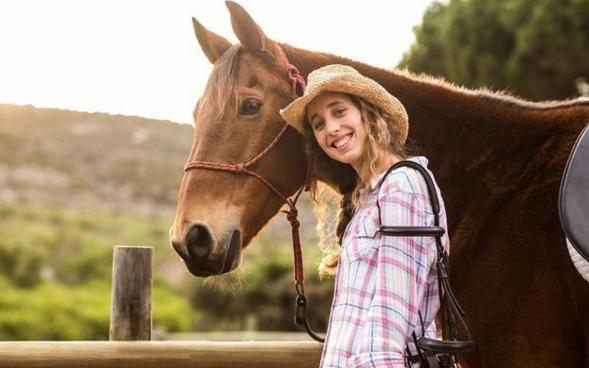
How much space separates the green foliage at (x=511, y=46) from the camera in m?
18.3

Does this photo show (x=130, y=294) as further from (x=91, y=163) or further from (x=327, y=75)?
(x=91, y=163)

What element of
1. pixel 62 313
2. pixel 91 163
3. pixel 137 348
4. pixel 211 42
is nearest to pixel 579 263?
pixel 211 42

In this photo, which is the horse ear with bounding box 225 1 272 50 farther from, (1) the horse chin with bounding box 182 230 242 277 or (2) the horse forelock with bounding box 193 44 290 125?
(1) the horse chin with bounding box 182 230 242 277

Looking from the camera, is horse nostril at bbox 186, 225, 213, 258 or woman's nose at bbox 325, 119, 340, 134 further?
horse nostril at bbox 186, 225, 213, 258

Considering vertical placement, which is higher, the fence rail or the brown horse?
the brown horse

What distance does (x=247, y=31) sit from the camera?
2.89m

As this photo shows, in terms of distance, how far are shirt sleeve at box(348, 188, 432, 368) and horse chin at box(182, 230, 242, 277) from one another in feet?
2.51

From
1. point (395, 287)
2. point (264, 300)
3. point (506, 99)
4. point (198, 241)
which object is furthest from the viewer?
point (264, 300)

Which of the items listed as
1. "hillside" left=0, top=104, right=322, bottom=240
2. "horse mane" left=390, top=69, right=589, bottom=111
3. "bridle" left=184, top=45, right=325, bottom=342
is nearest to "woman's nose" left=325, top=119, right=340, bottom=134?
"bridle" left=184, top=45, right=325, bottom=342

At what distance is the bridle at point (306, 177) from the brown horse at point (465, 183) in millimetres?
22

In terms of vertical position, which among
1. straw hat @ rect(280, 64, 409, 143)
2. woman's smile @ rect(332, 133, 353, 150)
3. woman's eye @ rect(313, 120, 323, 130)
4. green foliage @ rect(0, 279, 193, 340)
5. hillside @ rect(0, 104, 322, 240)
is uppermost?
hillside @ rect(0, 104, 322, 240)

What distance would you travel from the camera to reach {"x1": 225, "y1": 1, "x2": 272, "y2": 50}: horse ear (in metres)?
2.87

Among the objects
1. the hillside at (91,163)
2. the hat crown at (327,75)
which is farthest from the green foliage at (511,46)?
the hat crown at (327,75)

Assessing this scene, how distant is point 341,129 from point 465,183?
0.69m
